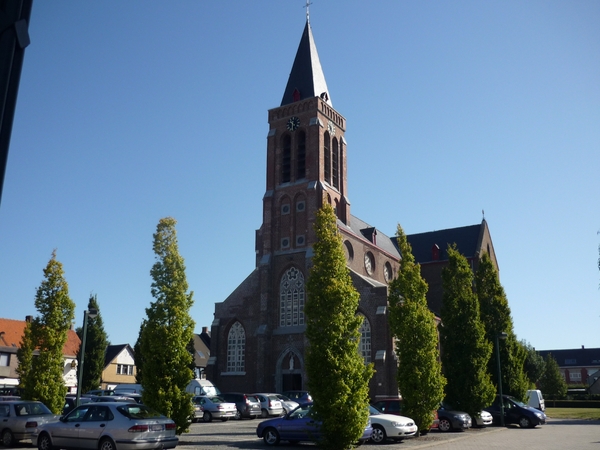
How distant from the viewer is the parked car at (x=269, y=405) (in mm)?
32594

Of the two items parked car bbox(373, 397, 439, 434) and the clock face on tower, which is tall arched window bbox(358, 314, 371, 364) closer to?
parked car bbox(373, 397, 439, 434)

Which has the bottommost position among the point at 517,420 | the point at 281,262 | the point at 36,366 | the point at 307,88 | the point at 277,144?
the point at 517,420

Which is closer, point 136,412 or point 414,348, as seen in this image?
point 136,412

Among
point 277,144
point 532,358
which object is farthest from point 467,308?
point 532,358

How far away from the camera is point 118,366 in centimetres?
6059

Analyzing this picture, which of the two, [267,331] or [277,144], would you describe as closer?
[267,331]

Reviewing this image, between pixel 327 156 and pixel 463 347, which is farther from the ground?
pixel 327 156

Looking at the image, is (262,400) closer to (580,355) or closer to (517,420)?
(517,420)

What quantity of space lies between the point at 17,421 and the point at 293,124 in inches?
1380

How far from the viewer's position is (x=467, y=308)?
92.9 feet

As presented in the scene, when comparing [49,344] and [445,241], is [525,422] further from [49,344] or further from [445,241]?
[445,241]

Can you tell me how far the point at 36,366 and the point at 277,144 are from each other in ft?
99.6

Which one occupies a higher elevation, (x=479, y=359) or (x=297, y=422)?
(x=479, y=359)

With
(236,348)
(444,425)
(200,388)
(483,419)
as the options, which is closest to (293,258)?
(236,348)
